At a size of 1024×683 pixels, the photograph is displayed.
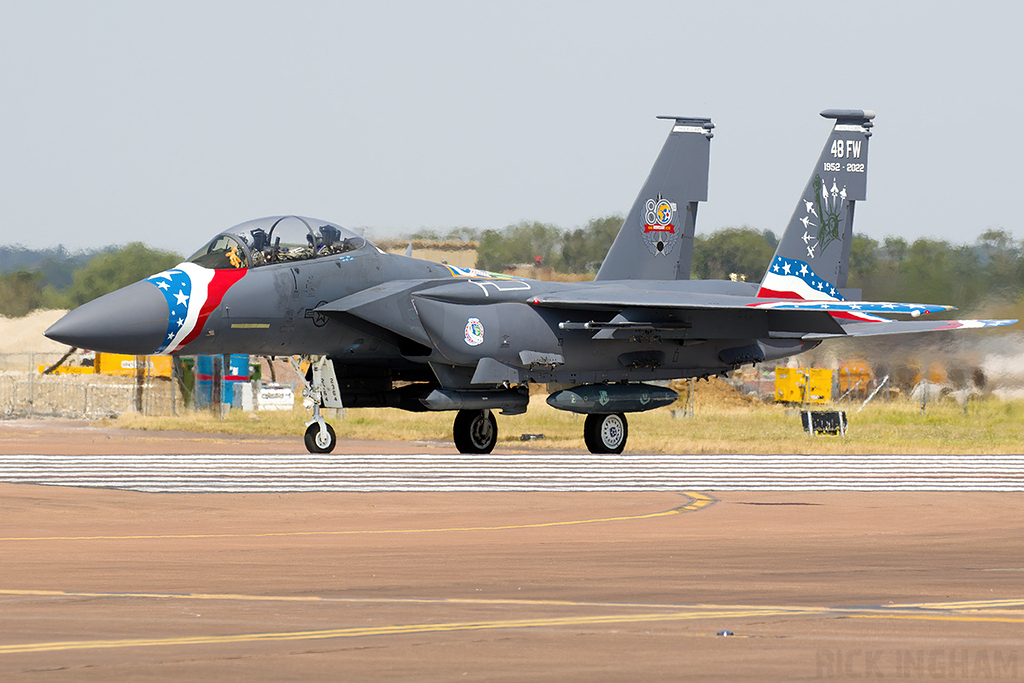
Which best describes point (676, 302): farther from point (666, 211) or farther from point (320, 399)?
point (320, 399)

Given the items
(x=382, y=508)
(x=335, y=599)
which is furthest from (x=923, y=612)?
(x=382, y=508)

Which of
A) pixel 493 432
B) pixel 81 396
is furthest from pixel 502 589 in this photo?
pixel 81 396

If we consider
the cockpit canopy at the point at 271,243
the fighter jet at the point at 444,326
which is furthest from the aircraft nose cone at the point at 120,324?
the cockpit canopy at the point at 271,243

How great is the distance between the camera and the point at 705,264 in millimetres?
35531

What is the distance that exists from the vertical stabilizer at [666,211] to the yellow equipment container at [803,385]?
14.1m

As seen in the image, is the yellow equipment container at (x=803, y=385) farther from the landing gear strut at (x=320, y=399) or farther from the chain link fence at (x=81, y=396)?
the landing gear strut at (x=320, y=399)

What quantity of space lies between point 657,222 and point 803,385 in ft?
50.7

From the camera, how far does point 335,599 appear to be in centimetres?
654

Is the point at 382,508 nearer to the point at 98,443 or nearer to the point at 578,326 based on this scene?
the point at 578,326

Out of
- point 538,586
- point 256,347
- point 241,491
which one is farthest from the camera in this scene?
Answer: point 256,347

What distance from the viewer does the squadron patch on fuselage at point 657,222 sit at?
2330 cm

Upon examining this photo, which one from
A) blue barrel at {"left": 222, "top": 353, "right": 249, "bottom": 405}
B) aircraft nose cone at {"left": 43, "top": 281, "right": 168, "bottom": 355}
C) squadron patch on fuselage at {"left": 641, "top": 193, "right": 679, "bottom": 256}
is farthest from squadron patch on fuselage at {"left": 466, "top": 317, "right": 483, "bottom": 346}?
blue barrel at {"left": 222, "top": 353, "right": 249, "bottom": 405}

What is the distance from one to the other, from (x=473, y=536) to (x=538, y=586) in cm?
245

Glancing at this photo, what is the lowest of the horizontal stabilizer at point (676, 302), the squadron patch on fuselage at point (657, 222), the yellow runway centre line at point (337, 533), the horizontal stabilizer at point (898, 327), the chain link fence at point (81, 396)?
the chain link fence at point (81, 396)
